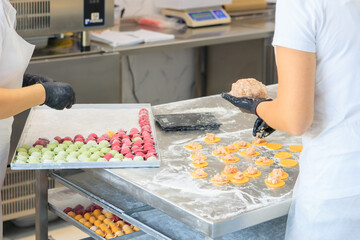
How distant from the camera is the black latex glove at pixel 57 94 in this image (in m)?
2.01

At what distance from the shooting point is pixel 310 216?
1.65 metres

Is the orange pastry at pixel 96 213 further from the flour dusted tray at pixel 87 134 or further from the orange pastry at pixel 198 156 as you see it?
the orange pastry at pixel 198 156

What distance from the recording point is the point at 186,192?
66.2 inches

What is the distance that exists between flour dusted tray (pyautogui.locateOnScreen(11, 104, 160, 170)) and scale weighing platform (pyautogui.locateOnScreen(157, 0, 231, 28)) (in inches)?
72.3

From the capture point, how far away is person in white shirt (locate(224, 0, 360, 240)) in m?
1.50

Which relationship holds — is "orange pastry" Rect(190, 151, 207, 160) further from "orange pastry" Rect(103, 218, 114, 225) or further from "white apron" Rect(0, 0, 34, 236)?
"white apron" Rect(0, 0, 34, 236)

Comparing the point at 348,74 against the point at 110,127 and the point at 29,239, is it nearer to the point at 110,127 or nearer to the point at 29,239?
the point at 110,127

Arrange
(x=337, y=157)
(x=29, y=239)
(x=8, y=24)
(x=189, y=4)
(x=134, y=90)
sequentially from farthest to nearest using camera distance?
(x=134, y=90) < (x=189, y=4) < (x=29, y=239) < (x=8, y=24) < (x=337, y=157)

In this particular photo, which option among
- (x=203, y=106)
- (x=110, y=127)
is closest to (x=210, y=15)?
(x=203, y=106)

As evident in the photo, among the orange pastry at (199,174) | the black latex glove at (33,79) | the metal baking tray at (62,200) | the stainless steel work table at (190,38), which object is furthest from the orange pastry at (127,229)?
the stainless steel work table at (190,38)

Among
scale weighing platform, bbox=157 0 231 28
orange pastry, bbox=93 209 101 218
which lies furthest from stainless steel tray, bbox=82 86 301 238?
scale weighing platform, bbox=157 0 231 28

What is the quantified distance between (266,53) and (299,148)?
2190mm

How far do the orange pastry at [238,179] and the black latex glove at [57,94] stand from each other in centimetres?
65

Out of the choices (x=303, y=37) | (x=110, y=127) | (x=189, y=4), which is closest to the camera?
(x=303, y=37)
